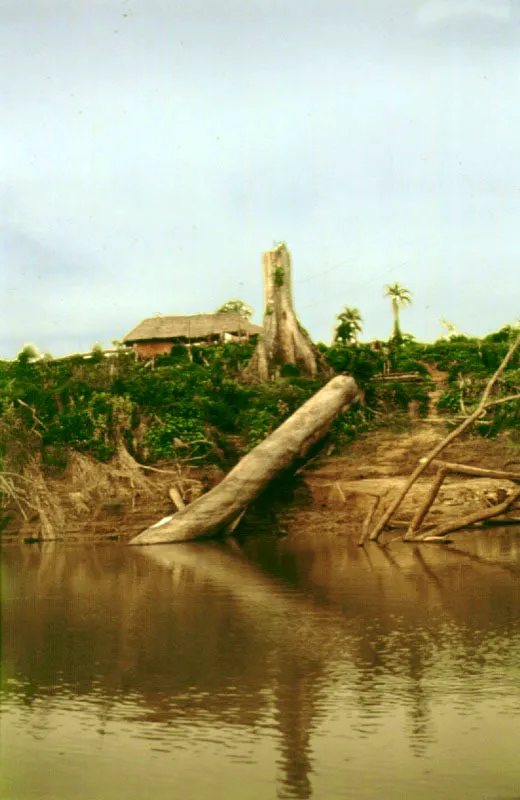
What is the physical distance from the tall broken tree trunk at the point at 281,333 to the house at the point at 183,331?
16.1 metres

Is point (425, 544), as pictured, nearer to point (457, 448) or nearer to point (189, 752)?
point (457, 448)

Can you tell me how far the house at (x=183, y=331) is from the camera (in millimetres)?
52219

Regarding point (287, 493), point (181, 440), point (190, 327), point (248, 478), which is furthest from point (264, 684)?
point (190, 327)

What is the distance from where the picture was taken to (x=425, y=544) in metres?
20.4

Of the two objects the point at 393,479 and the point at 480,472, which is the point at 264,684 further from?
the point at 393,479

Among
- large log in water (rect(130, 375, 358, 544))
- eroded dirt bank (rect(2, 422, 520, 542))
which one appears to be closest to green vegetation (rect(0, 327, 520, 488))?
eroded dirt bank (rect(2, 422, 520, 542))

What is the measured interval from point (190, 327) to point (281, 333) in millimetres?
21114

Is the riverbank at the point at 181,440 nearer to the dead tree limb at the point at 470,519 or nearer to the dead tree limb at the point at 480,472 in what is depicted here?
the dead tree limb at the point at 470,519

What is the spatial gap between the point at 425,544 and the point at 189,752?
13.8 m

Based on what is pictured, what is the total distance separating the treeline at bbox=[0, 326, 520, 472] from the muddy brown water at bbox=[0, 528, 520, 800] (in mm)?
9555

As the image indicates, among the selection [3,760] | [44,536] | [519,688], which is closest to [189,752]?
[3,760]

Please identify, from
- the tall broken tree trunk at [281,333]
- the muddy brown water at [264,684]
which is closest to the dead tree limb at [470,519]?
the muddy brown water at [264,684]

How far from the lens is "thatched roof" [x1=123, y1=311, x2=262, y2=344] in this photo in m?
52.3

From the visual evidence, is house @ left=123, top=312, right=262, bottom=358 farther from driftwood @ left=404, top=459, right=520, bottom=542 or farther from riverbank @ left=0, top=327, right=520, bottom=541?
driftwood @ left=404, top=459, right=520, bottom=542
